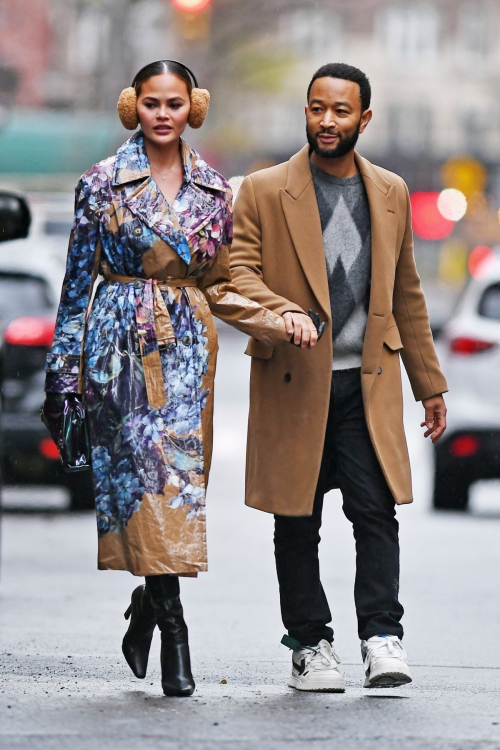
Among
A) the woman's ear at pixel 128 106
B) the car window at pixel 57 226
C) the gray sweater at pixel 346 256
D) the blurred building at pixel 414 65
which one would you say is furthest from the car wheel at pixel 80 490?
the blurred building at pixel 414 65

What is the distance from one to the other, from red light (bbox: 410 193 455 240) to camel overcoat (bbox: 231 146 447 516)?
6358 centimetres

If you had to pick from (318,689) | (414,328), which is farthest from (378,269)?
(318,689)

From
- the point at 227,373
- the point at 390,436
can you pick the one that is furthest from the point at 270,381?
the point at 227,373

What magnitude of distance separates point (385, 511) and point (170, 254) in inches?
42.1

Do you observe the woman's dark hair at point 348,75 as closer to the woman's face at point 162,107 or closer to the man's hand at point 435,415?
the woman's face at point 162,107

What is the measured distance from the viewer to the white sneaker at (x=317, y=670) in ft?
19.0

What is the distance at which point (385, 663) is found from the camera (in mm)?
5703

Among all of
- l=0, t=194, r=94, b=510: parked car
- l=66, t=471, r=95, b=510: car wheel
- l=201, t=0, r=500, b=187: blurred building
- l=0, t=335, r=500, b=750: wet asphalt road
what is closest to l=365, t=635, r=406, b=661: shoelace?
l=0, t=335, r=500, b=750: wet asphalt road

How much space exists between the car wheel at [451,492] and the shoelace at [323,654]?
6.74 m

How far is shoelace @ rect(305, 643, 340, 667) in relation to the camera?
230 inches

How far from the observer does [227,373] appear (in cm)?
2864

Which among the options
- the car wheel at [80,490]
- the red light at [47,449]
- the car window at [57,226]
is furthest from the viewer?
the car window at [57,226]

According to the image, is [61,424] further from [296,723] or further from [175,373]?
[296,723]

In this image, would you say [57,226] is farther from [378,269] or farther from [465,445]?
[378,269]
